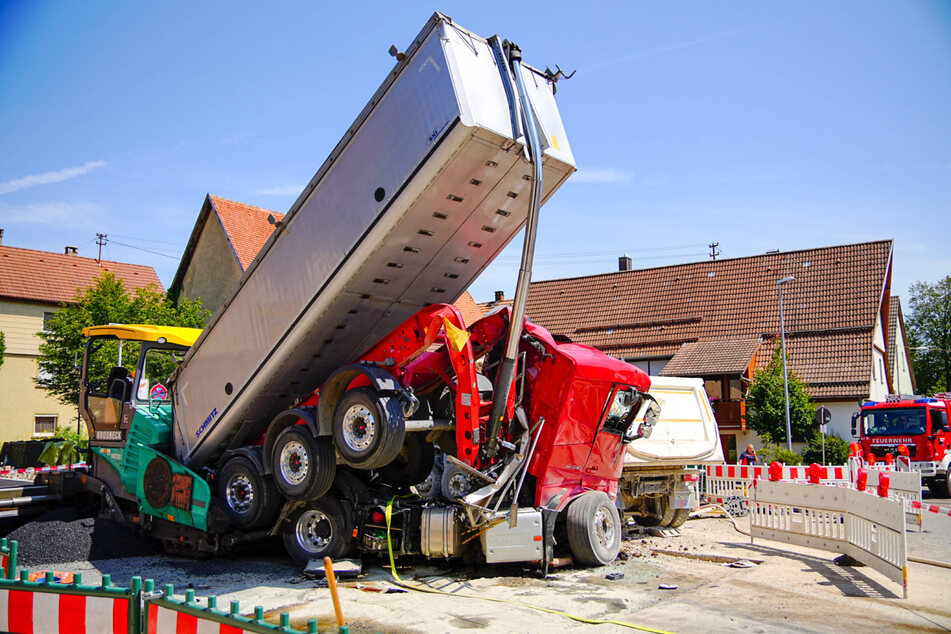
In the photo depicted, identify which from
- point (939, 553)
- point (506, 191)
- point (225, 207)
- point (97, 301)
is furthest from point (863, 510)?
point (225, 207)

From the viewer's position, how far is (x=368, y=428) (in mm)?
7527

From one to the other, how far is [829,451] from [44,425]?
3393 centimetres

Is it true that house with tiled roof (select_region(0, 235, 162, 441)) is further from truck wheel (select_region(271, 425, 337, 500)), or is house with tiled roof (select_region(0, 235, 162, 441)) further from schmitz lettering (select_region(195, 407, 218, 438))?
truck wheel (select_region(271, 425, 337, 500))

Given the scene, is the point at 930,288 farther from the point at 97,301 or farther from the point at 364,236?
the point at 364,236

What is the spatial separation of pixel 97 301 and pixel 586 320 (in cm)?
2319

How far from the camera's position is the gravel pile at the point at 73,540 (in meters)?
8.58

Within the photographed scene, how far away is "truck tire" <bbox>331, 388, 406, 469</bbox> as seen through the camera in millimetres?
7367

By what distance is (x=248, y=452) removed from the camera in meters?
8.76

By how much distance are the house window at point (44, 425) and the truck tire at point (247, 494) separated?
33077 mm

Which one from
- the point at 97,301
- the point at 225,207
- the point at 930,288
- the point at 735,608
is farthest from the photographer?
the point at 930,288

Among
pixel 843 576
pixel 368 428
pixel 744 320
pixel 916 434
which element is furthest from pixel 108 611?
pixel 744 320

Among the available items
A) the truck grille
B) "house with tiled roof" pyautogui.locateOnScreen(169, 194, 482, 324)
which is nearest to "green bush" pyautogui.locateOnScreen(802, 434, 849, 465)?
the truck grille

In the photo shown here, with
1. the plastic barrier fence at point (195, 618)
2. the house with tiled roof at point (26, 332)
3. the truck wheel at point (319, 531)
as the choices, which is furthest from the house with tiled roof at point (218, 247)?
the plastic barrier fence at point (195, 618)

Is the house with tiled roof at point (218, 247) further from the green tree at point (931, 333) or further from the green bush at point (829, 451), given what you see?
the green tree at point (931, 333)
